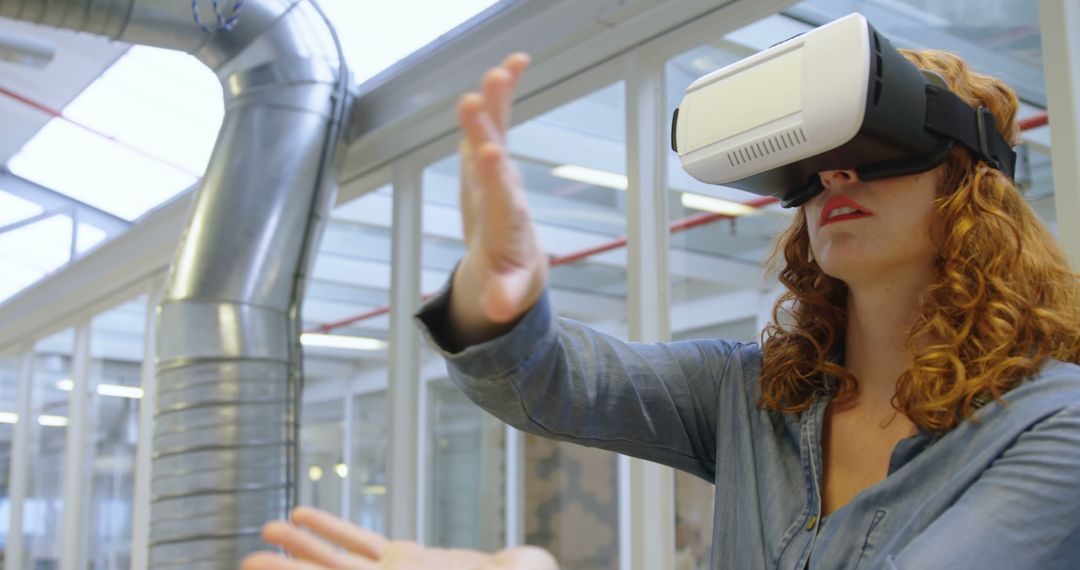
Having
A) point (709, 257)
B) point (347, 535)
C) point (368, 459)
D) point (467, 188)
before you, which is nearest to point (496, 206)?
point (467, 188)

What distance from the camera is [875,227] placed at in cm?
93

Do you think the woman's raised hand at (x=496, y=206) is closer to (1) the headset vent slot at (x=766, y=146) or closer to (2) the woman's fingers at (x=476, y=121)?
(2) the woman's fingers at (x=476, y=121)

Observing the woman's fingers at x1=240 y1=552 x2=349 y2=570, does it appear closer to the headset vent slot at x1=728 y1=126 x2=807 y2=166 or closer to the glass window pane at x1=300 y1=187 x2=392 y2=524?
the headset vent slot at x1=728 y1=126 x2=807 y2=166

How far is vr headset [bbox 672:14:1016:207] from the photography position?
0.89 m

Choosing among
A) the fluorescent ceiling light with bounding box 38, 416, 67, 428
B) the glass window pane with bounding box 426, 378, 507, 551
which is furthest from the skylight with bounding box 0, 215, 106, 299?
the glass window pane with bounding box 426, 378, 507, 551

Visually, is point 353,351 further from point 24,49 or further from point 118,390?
point 118,390

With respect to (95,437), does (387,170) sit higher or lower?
higher

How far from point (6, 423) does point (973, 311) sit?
6653 millimetres

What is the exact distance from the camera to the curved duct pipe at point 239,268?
246cm

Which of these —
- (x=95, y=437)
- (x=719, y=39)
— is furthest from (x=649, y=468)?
(x=95, y=437)

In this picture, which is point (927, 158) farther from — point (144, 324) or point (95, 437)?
point (95, 437)

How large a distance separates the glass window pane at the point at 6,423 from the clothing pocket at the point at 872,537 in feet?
20.7

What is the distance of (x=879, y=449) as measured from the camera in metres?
0.96

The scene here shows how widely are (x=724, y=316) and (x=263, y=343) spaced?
1.07 metres
